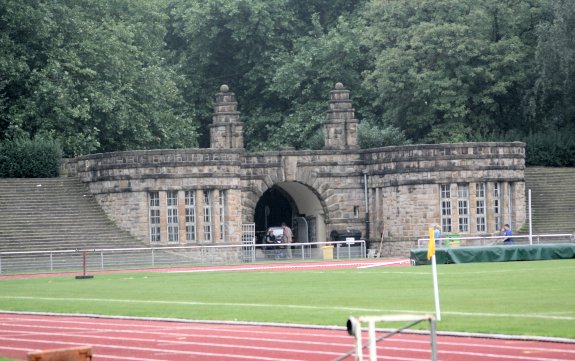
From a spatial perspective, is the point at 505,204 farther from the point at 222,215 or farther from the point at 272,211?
the point at 272,211

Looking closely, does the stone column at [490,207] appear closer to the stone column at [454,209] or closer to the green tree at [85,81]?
the stone column at [454,209]

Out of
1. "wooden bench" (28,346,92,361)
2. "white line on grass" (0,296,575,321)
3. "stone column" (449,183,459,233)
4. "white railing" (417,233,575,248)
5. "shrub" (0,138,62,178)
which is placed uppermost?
"shrub" (0,138,62,178)

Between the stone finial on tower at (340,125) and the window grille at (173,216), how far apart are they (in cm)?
817

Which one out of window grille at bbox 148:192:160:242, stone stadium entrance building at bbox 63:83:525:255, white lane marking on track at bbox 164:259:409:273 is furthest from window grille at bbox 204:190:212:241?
white lane marking on track at bbox 164:259:409:273

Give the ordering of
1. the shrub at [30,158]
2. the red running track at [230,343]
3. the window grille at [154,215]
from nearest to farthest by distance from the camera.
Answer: the red running track at [230,343] → the window grille at [154,215] → the shrub at [30,158]

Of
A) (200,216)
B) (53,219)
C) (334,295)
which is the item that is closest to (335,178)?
(200,216)

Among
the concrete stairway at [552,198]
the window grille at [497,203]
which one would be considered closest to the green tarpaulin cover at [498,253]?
the concrete stairway at [552,198]

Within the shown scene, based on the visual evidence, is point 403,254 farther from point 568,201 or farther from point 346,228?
point 568,201

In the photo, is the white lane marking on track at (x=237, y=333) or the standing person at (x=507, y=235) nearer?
the white lane marking on track at (x=237, y=333)

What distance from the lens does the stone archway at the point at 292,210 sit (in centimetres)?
6875

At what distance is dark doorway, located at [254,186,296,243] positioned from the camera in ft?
236

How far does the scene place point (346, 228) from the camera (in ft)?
220

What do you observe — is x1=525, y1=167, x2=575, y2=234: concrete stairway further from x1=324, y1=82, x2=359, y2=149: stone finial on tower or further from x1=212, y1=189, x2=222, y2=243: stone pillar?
x1=212, y1=189, x2=222, y2=243: stone pillar

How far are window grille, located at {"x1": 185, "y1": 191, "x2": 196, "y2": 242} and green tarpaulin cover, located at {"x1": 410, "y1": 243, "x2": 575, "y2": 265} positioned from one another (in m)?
16.1
